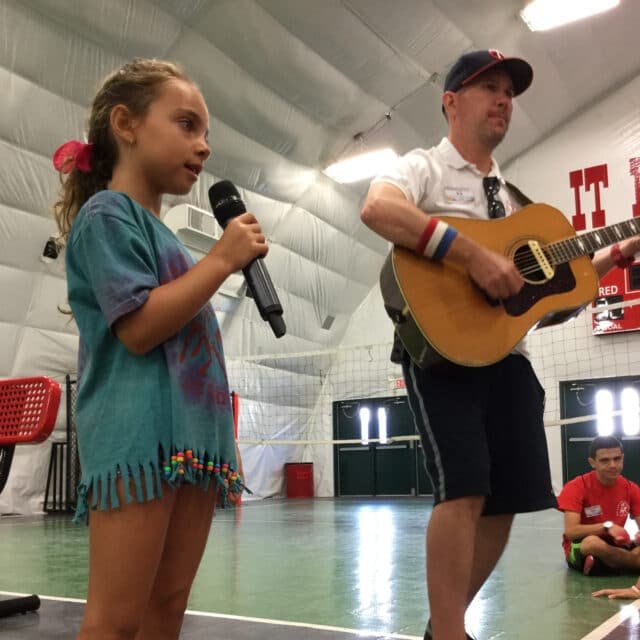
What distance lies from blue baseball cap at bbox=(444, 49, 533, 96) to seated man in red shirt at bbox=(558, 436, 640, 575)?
2.18 meters

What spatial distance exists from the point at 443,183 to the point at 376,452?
33.1ft

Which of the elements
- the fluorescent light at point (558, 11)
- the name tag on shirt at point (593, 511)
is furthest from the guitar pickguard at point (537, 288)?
the fluorescent light at point (558, 11)

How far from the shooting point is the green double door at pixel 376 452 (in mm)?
11242

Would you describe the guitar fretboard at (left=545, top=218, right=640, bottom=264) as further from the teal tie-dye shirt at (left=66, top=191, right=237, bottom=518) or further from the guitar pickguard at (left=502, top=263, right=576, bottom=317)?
the teal tie-dye shirt at (left=66, top=191, right=237, bottom=518)

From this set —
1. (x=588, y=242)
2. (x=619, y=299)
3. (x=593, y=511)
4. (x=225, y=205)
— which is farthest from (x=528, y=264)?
(x=619, y=299)

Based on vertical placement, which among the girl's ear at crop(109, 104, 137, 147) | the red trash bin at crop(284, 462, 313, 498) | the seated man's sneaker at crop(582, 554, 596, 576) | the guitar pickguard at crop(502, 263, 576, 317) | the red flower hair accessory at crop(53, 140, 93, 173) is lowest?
the red trash bin at crop(284, 462, 313, 498)

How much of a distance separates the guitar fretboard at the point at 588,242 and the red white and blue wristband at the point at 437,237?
0.33 metres

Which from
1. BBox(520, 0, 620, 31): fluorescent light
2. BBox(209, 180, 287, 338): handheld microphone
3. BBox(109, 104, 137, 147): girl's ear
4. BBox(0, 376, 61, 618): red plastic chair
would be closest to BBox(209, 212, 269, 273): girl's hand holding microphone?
BBox(209, 180, 287, 338): handheld microphone

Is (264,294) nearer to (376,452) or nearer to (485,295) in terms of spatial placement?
(485,295)

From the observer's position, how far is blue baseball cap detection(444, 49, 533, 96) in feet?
5.74

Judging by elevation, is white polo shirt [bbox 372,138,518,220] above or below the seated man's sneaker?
above

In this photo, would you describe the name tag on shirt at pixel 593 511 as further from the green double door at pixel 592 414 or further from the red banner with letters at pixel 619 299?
the green double door at pixel 592 414

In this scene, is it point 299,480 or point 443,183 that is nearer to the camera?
point 443,183

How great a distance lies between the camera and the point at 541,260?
1.74 metres
